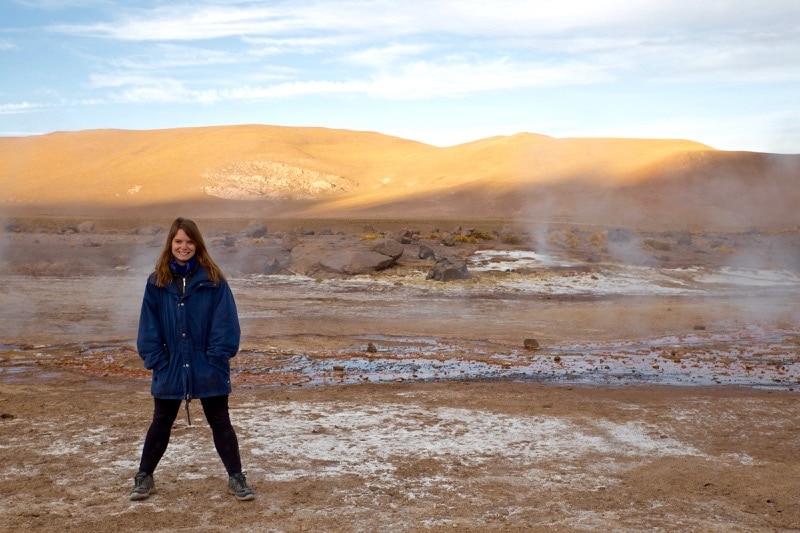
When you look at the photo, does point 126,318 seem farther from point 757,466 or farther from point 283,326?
point 757,466

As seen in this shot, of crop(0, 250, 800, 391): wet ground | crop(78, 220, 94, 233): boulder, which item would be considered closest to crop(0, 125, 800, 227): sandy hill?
crop(78, 220, 94, 233): boulder

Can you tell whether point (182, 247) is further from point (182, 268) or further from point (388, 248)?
point (388, 248)

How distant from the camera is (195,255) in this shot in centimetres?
518

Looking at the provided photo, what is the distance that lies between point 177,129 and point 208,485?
133 m

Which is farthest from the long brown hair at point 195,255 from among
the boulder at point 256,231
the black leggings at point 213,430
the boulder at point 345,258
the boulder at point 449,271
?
the boulder at point 256,231

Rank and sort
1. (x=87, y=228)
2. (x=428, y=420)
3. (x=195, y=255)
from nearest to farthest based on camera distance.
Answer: (x=195, y=255), (x=428, y=420), (x=87, y=228)

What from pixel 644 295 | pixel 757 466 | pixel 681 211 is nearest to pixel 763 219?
pixel 681 211

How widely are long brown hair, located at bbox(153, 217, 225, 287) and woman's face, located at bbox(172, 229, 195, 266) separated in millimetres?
20

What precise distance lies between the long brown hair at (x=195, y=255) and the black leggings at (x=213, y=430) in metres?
0.72

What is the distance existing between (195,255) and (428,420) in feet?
9.78

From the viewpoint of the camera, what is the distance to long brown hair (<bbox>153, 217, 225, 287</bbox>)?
5.09 m

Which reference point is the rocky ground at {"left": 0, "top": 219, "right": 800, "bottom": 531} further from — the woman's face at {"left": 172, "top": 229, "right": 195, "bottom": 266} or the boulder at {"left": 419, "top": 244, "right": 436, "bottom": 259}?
the boulder at {"left": 419, "top": 244, "right": 436, "bottom": 259}

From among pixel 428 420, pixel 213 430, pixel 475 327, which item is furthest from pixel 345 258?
pixel 213 430

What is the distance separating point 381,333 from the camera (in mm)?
13812
